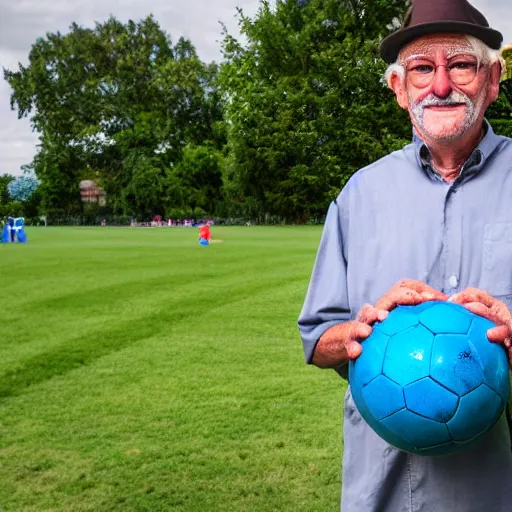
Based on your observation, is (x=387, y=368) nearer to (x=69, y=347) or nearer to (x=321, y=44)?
(x=69, y=347)

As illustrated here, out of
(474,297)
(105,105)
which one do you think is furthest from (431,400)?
(105,105)

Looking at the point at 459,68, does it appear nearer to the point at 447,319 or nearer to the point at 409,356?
the point at 447,319

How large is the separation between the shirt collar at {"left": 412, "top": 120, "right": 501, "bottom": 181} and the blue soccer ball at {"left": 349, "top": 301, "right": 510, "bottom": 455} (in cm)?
52

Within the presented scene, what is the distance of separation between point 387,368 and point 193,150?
237 ft

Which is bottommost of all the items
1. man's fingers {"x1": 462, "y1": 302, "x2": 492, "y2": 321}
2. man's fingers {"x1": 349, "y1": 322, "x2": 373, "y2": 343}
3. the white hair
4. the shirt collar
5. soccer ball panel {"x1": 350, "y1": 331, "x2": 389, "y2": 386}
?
soccer ball panel {"x1": 350, "y1": 331, "x2": 389, "y2": 386}

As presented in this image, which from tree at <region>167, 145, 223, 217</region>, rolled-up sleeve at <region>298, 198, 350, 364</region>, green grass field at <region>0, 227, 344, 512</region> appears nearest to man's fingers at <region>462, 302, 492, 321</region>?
rolled-up sleeve at <region>298, 198, 350, 364</region>

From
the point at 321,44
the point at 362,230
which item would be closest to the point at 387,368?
the point at 362,230

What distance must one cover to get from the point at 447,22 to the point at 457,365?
1108mm

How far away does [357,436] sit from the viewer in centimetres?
246

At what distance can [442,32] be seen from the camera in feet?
8.07

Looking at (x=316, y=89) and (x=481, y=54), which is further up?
(x=316, y=89)

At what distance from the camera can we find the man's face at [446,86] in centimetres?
241

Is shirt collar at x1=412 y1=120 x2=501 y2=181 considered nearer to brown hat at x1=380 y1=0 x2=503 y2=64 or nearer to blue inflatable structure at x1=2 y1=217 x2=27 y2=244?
brown hat at x1=380 y1=0 x2=503 y2=64

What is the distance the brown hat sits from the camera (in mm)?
2412
